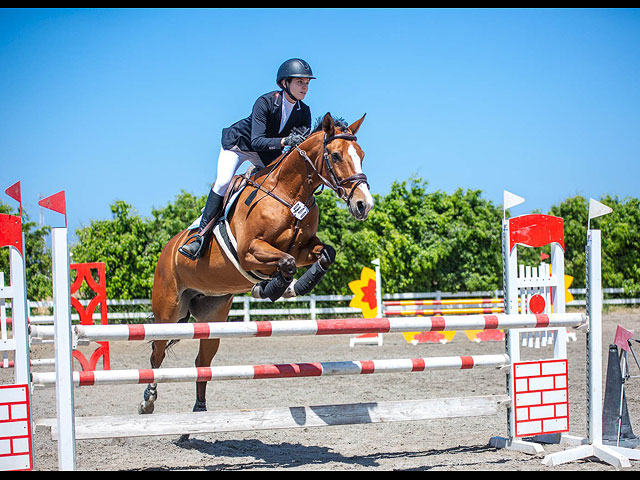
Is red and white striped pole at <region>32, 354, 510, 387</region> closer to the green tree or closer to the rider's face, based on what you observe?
the rider's face

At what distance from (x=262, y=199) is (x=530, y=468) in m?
2.25

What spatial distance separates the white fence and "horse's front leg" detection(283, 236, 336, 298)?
8.57 metres

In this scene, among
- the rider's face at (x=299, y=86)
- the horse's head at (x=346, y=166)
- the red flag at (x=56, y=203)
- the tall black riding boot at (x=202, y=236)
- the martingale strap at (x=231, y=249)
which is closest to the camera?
the red flag at (x=56, y=203)

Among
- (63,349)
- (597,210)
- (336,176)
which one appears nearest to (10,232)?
(63,349)

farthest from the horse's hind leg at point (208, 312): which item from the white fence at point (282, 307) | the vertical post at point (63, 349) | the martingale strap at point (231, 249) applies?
the white fence at point (282, 307)

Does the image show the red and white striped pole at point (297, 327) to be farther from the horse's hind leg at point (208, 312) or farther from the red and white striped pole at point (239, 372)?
the horse's hind leg at point (208, 312)

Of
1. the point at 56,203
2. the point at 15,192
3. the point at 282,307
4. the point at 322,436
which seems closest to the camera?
the point at 56,203

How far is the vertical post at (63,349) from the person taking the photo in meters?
2.92

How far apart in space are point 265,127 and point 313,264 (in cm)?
97

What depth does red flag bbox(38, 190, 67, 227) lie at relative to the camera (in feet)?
9.43

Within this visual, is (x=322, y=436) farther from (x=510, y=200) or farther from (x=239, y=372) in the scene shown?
(x=510, y=200)

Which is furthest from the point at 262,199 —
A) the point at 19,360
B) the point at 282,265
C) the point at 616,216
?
the point at 616,216

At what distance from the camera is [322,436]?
182 inches

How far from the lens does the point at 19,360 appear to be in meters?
2.99
